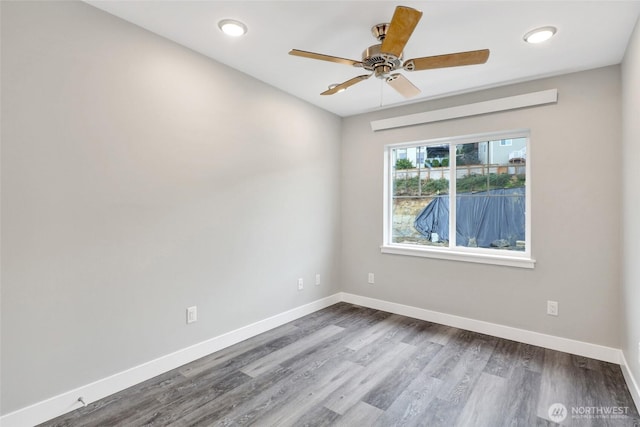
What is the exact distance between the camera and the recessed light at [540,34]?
6.89 feet

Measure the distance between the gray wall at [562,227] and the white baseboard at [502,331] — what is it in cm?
5

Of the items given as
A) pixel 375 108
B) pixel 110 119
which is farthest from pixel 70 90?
pixel 375 108

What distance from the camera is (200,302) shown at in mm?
2598

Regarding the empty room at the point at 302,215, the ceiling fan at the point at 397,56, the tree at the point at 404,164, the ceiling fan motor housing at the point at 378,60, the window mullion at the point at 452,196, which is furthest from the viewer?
the tree at the point at 404,164

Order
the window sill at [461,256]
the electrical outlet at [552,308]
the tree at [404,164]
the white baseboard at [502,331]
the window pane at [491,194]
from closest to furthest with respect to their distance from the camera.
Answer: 1. the white baseboard at [502,331]
2. the electrical outlet at [552,308]
3. the window sill at [461,256]
4. the window pane at [491,194]
5. the tree at [404,164]

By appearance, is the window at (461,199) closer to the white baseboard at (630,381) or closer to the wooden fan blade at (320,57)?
the white baseboard at (630,381)

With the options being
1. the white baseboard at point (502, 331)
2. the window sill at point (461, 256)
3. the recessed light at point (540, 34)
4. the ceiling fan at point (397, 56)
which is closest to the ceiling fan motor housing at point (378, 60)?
the ceiling fan at point (397, 56)

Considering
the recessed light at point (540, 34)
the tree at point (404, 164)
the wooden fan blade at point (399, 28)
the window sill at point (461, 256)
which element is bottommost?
the window sill at point (461, 256)

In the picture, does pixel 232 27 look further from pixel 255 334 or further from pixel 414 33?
pixel 255 334

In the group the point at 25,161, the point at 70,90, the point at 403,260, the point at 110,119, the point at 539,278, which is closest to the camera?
the point at 25,161

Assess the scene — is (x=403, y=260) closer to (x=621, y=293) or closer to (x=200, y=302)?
(x=621, y=293)

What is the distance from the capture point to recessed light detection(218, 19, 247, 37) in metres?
2.09

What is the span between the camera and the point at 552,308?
2.82 m

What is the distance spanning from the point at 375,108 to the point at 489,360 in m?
2.84
